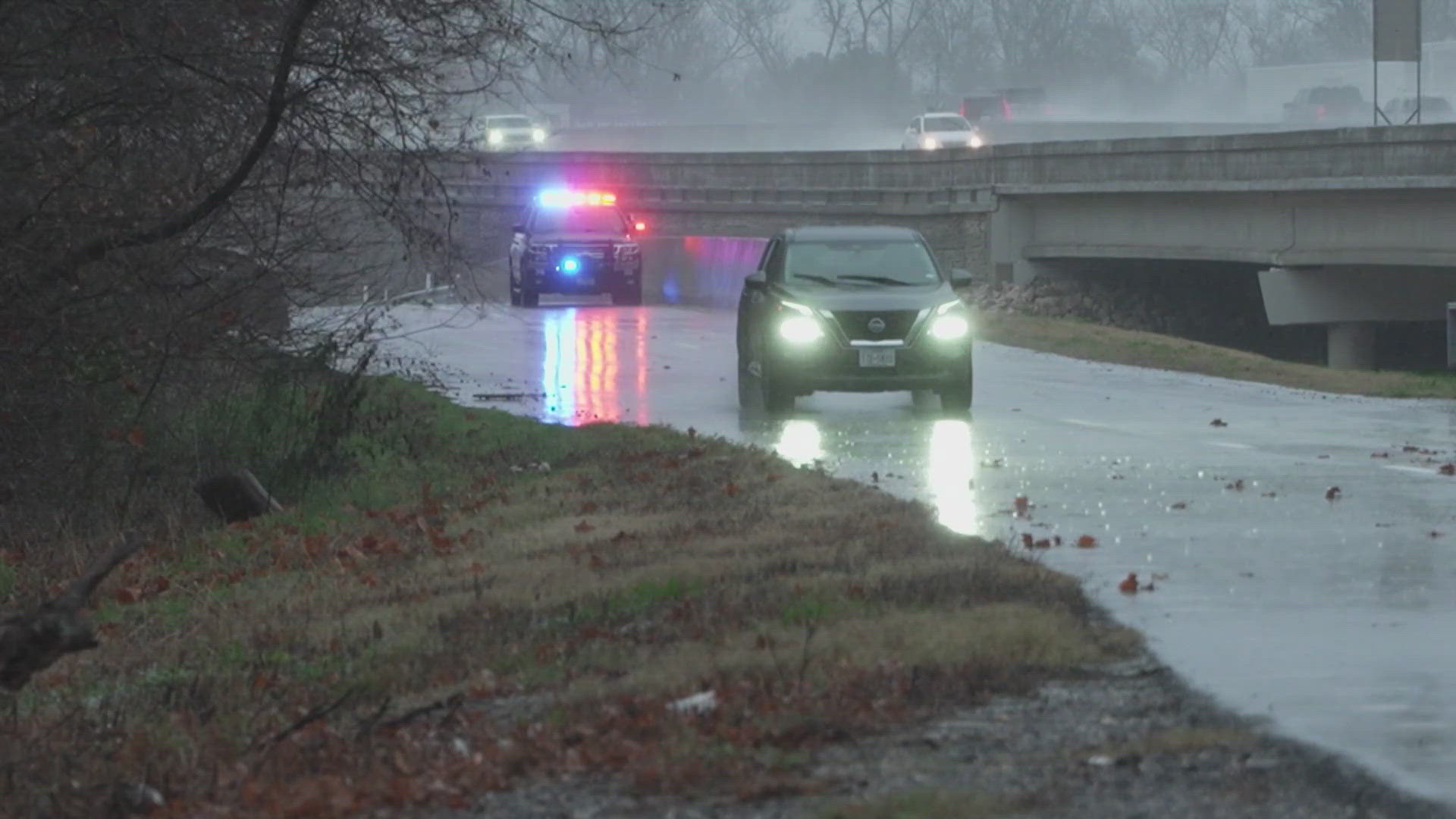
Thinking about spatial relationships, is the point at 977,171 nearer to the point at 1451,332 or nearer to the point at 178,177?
the point at 1451,332

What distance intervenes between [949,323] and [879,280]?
1.03 meters

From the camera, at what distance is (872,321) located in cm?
2202

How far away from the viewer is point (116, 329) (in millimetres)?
15867

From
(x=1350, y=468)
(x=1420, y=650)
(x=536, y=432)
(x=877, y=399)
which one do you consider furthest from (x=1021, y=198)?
(x=1420, y=650)

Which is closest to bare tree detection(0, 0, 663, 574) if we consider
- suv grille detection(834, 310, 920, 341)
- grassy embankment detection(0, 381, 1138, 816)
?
grassy embankment detection(0, 381, 1138, 816)

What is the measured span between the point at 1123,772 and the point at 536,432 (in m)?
13.4

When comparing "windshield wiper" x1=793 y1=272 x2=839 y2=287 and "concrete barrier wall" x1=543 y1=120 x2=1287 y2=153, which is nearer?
"windshield wiper" x1=793 y1=272 x2=839 y2=287

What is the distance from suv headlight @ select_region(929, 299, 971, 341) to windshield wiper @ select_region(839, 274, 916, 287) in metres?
0.63

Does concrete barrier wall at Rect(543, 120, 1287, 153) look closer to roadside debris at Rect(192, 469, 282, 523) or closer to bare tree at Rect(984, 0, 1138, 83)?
bare tree at Rect(984, 0, 1138, 83)

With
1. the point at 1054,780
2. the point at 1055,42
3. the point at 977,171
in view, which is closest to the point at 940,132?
the point at 977,171

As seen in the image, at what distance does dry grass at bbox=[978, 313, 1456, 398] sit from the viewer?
26.9m

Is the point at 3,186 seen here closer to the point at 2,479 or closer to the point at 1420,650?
the point at 2,479

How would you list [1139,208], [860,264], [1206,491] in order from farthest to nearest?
[1139,208] < [860,264] < [1206,491]

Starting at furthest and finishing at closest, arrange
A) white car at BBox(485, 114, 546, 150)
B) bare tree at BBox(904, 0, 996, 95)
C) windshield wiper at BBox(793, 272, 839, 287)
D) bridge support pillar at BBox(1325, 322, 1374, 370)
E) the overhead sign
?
bare tree at BBox(904, 0, 996, 95)
white car at BBox(485, 114, 546, 150)
the overhead sign
bridge support pillar at BBox(1325, 322, 1374, 370)
windshield wiper at BBox(793, 272, 839, 287)
